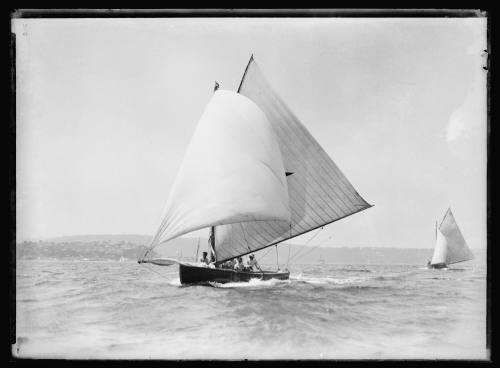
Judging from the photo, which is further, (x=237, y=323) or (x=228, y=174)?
(x=228, y=174)

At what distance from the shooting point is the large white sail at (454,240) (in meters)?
A: 11.4

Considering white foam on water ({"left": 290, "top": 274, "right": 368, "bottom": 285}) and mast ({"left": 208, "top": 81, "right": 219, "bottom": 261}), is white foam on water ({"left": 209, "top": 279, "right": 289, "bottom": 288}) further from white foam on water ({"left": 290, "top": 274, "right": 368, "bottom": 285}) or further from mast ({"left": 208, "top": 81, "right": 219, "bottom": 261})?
mast ({"left": 208, "top": 81, "right": 219, "bottom": 261})

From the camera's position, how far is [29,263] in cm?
1127

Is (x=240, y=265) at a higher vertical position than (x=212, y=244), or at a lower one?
lower

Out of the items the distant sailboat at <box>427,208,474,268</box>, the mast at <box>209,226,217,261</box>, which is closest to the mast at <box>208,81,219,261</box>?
the mast at <box>209,226,217,261</box>

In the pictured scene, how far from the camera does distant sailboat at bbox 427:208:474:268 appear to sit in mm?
11516

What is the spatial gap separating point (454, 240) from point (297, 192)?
4789 millimetres

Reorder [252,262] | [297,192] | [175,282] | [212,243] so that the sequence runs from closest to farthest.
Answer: [175,282] < [212,243] < [297,192] < [252,262]

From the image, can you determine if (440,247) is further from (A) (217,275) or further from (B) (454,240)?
(A) (217,275)

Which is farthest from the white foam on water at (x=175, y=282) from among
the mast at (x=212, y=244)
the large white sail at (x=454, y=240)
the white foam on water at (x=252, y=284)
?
the large white sail at (x=454, y=240)

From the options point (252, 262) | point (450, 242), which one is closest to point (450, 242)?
point (450, 242)

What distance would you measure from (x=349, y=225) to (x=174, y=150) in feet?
12.8

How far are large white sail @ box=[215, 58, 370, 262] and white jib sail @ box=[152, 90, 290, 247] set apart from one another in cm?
45

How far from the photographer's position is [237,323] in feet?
36.4
